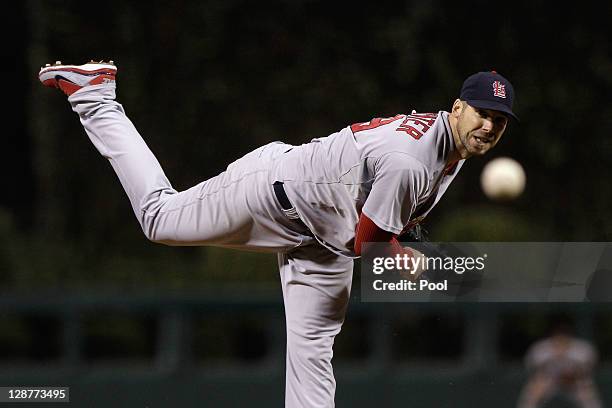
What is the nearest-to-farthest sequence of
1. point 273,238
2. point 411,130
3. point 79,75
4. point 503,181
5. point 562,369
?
point 411,130 → point 273,238 → point 79,75 → point 503,181 → point 562,369

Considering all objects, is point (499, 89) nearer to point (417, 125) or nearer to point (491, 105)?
point (491, 105)

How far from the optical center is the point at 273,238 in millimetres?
3703

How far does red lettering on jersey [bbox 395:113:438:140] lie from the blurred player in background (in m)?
3.70

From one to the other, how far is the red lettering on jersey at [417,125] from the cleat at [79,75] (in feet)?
3.71

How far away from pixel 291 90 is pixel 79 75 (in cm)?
474

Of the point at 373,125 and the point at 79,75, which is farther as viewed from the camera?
the point at 79,75

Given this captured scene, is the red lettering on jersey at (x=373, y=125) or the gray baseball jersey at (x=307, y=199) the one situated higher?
the red lettering on jersey at (x=373, y=125)

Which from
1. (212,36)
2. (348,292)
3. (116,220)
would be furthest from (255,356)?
(348,292)

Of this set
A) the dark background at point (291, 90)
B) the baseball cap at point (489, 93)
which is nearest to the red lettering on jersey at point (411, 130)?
the baseball cap at point (489, 93)

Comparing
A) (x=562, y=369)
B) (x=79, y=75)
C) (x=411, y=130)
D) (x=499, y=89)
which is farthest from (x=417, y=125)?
(x=562, y=369)

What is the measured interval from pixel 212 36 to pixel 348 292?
522cm

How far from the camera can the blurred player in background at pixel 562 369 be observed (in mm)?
6930

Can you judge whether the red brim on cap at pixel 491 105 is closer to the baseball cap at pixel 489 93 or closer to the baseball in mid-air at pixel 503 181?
the baseball cap at pixel 489 93

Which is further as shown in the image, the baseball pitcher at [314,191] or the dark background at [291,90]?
the dark background at [291,90]
